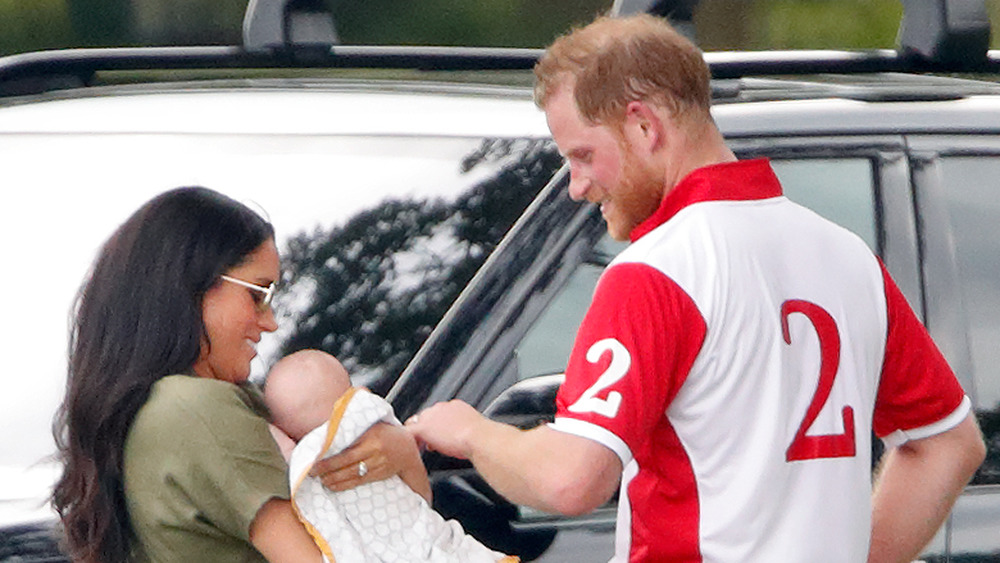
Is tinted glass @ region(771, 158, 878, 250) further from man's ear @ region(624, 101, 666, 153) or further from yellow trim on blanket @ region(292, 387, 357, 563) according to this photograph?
yellow trim on blanket @ region(292, 387, 357, 563)

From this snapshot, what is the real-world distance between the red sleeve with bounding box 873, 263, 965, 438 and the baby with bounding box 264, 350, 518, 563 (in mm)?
644

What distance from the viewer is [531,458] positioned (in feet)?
7.54

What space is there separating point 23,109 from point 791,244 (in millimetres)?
1693

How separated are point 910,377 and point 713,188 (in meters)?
0.50

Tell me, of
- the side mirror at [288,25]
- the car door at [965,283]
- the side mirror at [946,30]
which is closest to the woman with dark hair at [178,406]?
the car door at [965,283]

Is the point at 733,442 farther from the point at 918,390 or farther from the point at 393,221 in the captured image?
the point at 393,221

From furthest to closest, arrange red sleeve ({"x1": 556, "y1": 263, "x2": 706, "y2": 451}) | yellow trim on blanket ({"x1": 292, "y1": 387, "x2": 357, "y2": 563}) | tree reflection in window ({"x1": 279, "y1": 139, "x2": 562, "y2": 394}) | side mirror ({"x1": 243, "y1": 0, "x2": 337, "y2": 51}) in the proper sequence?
side mirror ({"x1": 243, "y1": 0, "x2": 337, "y2": 51}), tree reflection in window ({"x1": 279, "y1": 139, "x2": 562, "y2": 394}), yellow trim on blanket ({"x1": 292, "y1": 387, "x2": 357, "y2": 563}), red sleeve ({"x1": 556, "y1": 263, "x2": 706, "y2": 451})

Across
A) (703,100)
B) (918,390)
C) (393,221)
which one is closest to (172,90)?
(393,221)

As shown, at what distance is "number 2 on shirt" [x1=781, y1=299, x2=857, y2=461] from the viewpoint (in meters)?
2.37

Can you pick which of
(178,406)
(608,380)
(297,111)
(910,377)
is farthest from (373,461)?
(297,111)

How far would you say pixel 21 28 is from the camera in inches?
511

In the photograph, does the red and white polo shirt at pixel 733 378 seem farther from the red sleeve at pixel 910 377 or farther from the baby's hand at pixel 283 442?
the baby's hand at pixel 283 442

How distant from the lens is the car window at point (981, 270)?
296 cm

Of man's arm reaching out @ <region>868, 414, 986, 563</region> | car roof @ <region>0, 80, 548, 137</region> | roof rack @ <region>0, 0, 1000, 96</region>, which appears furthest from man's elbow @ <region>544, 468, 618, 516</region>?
roof rack @ <region>0, 0, 1000, 96</region>
